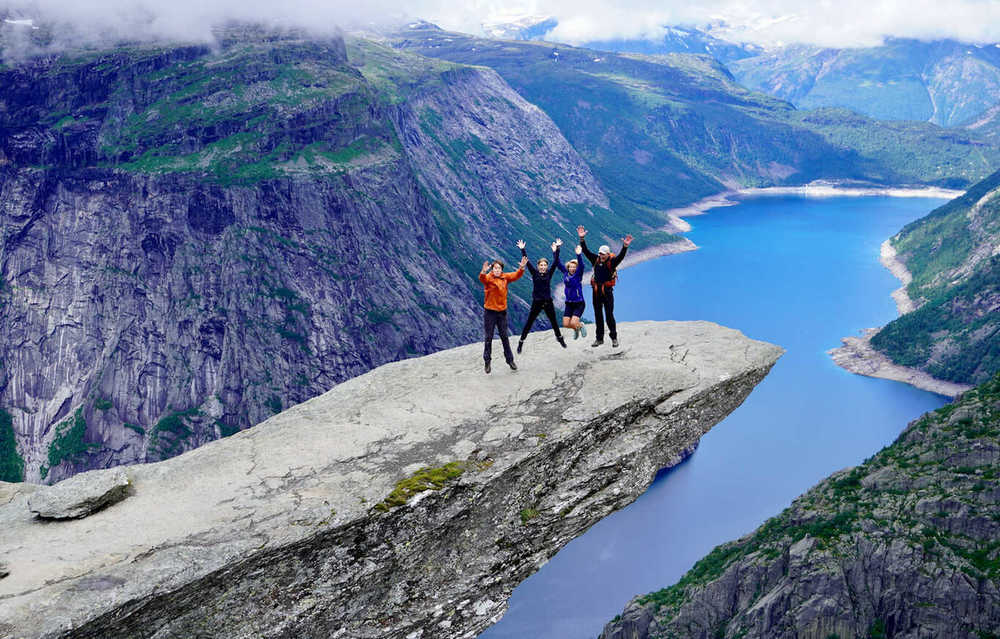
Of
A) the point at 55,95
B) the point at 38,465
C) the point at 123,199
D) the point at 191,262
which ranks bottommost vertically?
the point at 38,465

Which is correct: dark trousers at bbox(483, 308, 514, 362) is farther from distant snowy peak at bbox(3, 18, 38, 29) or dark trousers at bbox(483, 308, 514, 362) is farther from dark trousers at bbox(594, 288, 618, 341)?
distant snowy peak at bbox(3, 18, 38, 29)

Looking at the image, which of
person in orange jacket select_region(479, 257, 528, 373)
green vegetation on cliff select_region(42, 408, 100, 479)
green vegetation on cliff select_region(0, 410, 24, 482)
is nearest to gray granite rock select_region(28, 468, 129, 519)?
person in orange jacket select_region(479, 257, 528, 373)

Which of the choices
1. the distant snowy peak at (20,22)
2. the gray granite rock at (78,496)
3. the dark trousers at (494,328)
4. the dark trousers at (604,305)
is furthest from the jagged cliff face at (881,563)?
the distant snowy peak at (20,22)

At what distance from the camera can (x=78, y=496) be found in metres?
27.1

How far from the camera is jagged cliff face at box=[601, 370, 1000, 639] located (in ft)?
261

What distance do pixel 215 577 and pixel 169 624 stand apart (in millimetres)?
1842

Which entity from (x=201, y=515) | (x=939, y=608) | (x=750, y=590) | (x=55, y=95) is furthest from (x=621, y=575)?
(x=55, y=95)

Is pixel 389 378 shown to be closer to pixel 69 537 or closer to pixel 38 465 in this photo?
pixel 69 537

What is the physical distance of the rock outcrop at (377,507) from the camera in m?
23.8

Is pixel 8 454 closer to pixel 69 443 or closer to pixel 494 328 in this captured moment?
pixel 69 443

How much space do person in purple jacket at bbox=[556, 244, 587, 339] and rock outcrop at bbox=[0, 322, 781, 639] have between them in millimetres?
1949

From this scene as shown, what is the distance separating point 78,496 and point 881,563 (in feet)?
258

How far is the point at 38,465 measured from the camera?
6860 inches

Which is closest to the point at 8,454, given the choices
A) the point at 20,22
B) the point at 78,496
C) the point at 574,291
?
the point at 20,22
